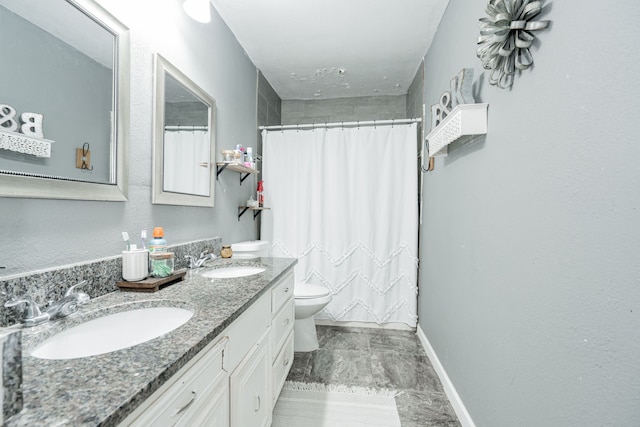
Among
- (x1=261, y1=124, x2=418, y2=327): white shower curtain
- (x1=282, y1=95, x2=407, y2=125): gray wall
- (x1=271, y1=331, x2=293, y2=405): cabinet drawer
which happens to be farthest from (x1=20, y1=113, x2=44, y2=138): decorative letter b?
(x1=282, y1=95, x2=407, y2=125): gray wall

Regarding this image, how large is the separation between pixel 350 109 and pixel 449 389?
264cm

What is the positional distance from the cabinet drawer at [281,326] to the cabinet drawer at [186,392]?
1.69 feet

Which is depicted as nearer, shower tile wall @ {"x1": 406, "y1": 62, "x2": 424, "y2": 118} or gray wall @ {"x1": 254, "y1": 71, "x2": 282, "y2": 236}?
shower tile wall @ {"x1": 406, "y1": 62, "x2": 424, "y2": 118}

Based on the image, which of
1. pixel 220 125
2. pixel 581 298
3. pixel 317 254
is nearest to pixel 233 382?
pixel 581 298

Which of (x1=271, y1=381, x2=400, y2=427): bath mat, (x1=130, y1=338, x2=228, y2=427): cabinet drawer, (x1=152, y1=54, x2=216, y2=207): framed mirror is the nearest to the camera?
(x1=130, y1=338, x2=228, y2=427): cabinet drawer

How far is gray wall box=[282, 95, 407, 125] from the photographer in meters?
3.04

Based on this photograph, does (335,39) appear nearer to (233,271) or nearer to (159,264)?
(233,271)

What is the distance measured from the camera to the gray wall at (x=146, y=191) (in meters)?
A: 0.80

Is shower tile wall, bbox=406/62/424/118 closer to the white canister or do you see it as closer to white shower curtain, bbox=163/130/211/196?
white shower curtain, bbox=163/130/211/196

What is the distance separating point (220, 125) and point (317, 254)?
1.37m

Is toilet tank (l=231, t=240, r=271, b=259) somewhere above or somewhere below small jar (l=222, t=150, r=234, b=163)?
below

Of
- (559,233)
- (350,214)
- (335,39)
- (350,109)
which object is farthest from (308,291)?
(350,109)

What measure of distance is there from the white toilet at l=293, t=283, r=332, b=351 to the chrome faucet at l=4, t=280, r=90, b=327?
1296 mm

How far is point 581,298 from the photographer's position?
674 mm
